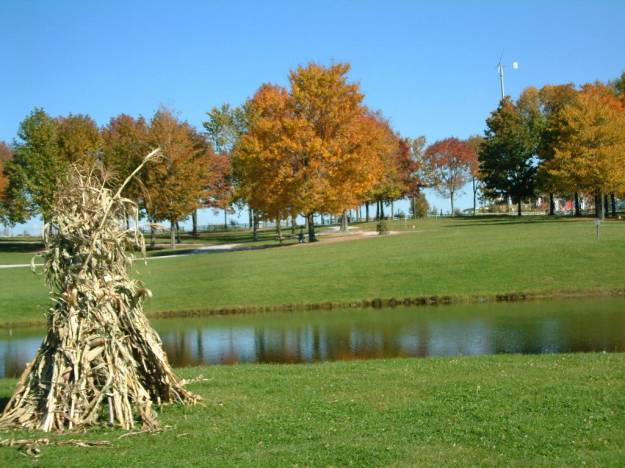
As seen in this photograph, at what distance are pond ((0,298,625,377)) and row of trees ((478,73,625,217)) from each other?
31873mm

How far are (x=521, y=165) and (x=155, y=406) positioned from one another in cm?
6558

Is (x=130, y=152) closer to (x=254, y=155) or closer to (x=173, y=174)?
(x=173, y=174)

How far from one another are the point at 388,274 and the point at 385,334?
11332mm

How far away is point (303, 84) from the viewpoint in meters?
50.1

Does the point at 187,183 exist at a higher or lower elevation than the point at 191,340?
higher

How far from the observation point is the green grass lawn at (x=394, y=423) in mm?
8373

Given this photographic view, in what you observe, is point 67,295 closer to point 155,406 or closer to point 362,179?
point 155,406

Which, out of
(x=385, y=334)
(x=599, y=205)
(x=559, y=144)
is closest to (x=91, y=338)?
(x=385, y=334)

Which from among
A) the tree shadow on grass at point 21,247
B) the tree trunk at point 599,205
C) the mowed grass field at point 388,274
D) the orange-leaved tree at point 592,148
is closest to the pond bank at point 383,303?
the mowed grass field at point 388,274

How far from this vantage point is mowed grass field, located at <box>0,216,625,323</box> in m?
30.8

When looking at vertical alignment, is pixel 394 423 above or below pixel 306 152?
below

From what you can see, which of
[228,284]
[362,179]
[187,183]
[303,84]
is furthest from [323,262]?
[187,183]

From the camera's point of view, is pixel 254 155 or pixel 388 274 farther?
pixel 254 155

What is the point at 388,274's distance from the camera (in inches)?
1320
